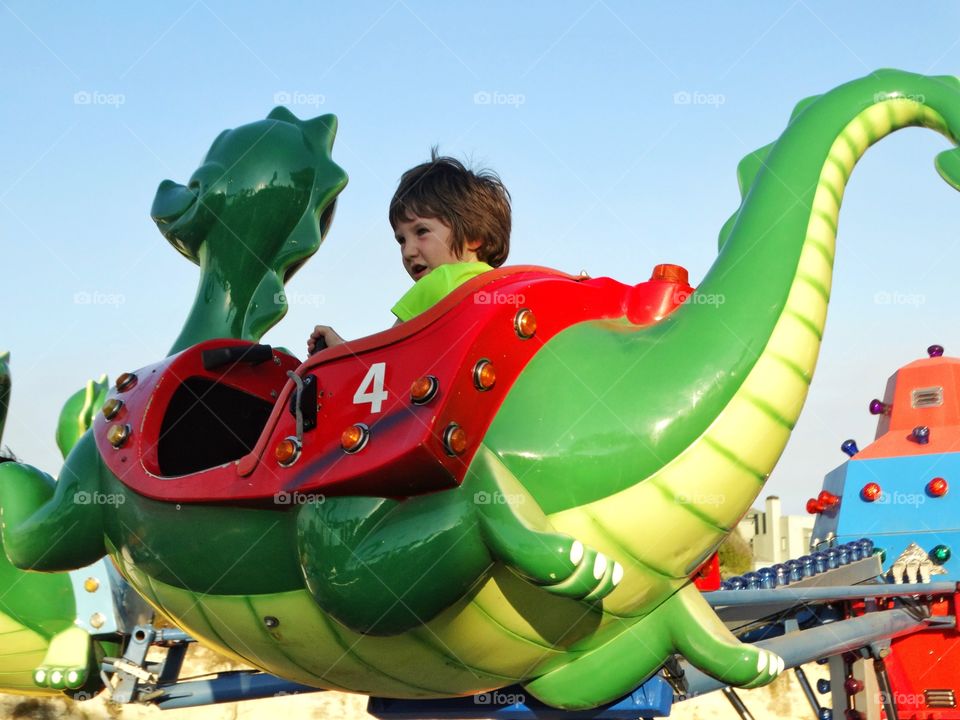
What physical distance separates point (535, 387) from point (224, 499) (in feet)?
2.47

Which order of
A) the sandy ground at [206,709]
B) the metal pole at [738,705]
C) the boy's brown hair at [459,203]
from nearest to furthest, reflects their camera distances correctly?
the boy's brown hair at [459,203] < the metal pole at [738,705] < the sandy ground at [206,709]

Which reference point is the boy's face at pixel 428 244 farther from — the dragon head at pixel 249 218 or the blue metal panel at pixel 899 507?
the blue metal panel at pixel 899 507

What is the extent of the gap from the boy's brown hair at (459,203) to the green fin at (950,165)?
1037 mm

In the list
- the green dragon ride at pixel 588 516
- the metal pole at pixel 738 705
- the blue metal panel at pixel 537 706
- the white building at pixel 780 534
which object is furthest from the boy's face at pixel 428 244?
the white building at pixel 780 534

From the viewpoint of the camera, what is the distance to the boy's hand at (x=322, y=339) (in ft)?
9.88

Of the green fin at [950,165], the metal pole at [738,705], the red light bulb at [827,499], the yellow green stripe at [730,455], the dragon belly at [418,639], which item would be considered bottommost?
the dragon belly at [418,639]

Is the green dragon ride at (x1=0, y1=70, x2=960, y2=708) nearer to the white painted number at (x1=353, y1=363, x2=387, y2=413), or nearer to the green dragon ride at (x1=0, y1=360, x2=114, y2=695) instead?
the white painted number at (x1=353, y1=363, x2=387, y2=413)

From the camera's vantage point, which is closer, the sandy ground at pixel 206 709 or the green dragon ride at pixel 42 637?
the green dragon ride at pixel 42 637

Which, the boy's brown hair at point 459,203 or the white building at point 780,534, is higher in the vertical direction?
the white building at point 780,534

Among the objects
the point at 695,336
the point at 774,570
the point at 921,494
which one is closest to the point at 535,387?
the point at 695,336

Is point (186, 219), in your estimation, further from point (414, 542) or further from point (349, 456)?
point (414, 542)

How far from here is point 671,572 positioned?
2.50m

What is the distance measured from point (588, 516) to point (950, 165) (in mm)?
1110

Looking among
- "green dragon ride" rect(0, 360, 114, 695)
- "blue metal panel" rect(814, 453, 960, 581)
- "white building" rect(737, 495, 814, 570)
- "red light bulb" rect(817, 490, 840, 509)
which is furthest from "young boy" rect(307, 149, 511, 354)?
"white building" rect(737, 495, 814, 570)
